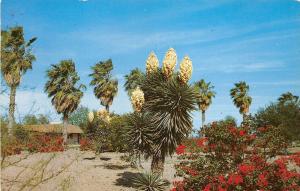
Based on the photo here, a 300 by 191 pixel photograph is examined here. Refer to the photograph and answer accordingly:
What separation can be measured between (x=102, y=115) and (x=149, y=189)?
14.2 meters

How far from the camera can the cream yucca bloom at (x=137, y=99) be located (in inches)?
706

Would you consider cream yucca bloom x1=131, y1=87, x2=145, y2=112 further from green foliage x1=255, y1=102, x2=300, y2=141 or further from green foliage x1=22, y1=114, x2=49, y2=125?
green foliage x1=255, y1=102, x2=300, y2=141

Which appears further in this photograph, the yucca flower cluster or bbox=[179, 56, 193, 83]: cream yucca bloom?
the yucca flower cluster

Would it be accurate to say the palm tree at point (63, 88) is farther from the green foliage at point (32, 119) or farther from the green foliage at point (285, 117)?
the green foliage at point (32, 119)

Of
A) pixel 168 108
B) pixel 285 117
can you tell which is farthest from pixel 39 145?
pixel 285 117

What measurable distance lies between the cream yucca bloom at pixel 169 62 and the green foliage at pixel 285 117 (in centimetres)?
1980

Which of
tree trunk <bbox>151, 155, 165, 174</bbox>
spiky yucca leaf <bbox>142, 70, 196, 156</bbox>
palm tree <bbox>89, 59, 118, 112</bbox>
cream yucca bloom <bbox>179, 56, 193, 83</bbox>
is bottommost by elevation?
tree trunk <bbox>151, 155, 165, 174</bbox>

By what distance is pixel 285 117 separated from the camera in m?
39.4

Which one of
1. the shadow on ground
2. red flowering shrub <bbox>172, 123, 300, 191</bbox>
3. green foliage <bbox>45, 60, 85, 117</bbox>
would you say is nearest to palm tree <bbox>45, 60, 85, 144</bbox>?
green foliage <bbox>45, 60, 85, 117</bbox>

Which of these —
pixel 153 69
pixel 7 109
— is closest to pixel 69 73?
pixel 153 69

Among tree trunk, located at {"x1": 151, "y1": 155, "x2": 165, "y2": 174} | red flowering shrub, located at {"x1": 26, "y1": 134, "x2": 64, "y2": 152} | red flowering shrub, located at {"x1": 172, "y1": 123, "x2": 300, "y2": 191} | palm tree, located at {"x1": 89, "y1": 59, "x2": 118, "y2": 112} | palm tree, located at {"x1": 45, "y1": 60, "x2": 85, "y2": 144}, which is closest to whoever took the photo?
red flowering shrub, located at {"x1": 26, "y1": 134, "x2": 64, "y2": 152}

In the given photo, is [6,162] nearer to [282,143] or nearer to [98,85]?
[282,143]

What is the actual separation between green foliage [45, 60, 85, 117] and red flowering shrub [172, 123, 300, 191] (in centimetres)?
3366

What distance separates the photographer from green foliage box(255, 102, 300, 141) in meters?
37.7
